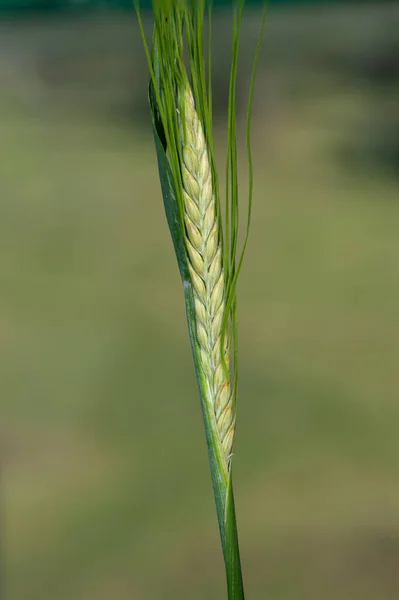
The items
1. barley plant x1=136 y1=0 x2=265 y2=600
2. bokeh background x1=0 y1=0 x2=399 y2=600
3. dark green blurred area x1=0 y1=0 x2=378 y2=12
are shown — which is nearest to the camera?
barley plant x1=136 y1=0 x2=265 y2=600

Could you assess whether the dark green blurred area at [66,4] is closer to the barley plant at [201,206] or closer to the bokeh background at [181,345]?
the bokeh background at [181,345]

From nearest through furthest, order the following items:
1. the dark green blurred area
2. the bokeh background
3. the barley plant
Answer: the barley plant, the bokeh background, the dark green blurred area

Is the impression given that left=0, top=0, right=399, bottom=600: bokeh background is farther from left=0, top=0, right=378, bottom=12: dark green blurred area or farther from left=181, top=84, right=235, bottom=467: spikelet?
left=181, top=84, right=235, bottom=467: spikelet

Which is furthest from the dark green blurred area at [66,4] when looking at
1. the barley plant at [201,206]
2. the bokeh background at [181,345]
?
the barley plant at [201,206]

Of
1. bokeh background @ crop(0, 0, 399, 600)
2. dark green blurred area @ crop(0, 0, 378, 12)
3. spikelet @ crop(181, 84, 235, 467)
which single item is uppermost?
dark green blurred area @ crop(0, 0, 378, 12)

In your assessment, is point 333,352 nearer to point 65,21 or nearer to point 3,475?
point 3,475

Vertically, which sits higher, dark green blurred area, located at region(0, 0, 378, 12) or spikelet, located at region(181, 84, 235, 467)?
dark green blurred area, located at region(0, 0, 378, 12)

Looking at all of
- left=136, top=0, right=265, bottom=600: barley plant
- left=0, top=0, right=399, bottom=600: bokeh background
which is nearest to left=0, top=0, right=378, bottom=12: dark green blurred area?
left=0, top=0, right=399, bottom=600: bokeh background

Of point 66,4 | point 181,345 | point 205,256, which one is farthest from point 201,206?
point 66,4
